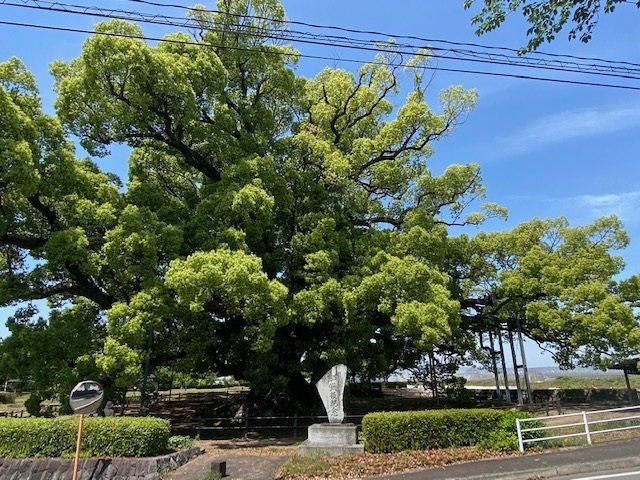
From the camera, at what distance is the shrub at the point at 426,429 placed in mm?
11188

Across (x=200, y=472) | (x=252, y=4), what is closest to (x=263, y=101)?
(x=252, y=4)

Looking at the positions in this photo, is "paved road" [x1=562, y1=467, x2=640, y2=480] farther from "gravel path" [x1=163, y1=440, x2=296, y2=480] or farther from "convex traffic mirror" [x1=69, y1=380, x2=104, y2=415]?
"convex traffic mirror" [x1=69, y1=380, x2=104, y2=415]

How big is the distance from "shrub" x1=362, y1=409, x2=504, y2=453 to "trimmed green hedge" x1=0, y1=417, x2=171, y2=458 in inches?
199

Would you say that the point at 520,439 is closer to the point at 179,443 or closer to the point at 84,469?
the point at 179,443

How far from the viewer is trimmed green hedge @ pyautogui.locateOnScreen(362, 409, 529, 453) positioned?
11.2m

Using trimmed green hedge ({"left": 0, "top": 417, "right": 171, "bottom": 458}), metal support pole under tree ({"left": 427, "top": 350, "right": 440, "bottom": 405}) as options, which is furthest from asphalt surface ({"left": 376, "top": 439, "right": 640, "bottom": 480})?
metal support pole under tree ({"left": 427, "top": 350, "right": 440, "bottom": 405})

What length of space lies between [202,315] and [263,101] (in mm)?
9442

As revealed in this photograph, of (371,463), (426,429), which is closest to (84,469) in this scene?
(371,463)

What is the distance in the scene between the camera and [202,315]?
1561 centimetres

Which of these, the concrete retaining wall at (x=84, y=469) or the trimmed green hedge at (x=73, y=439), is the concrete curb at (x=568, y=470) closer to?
the concrete retaining wall at (x=84, y=469)

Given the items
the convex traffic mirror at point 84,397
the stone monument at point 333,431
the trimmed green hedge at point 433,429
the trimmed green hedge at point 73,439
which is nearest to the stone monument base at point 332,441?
the stone monument at point 333,431

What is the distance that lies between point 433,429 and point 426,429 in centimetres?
18

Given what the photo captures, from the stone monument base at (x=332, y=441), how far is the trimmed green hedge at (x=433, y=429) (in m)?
0.31

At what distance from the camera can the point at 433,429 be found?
11.3 m
